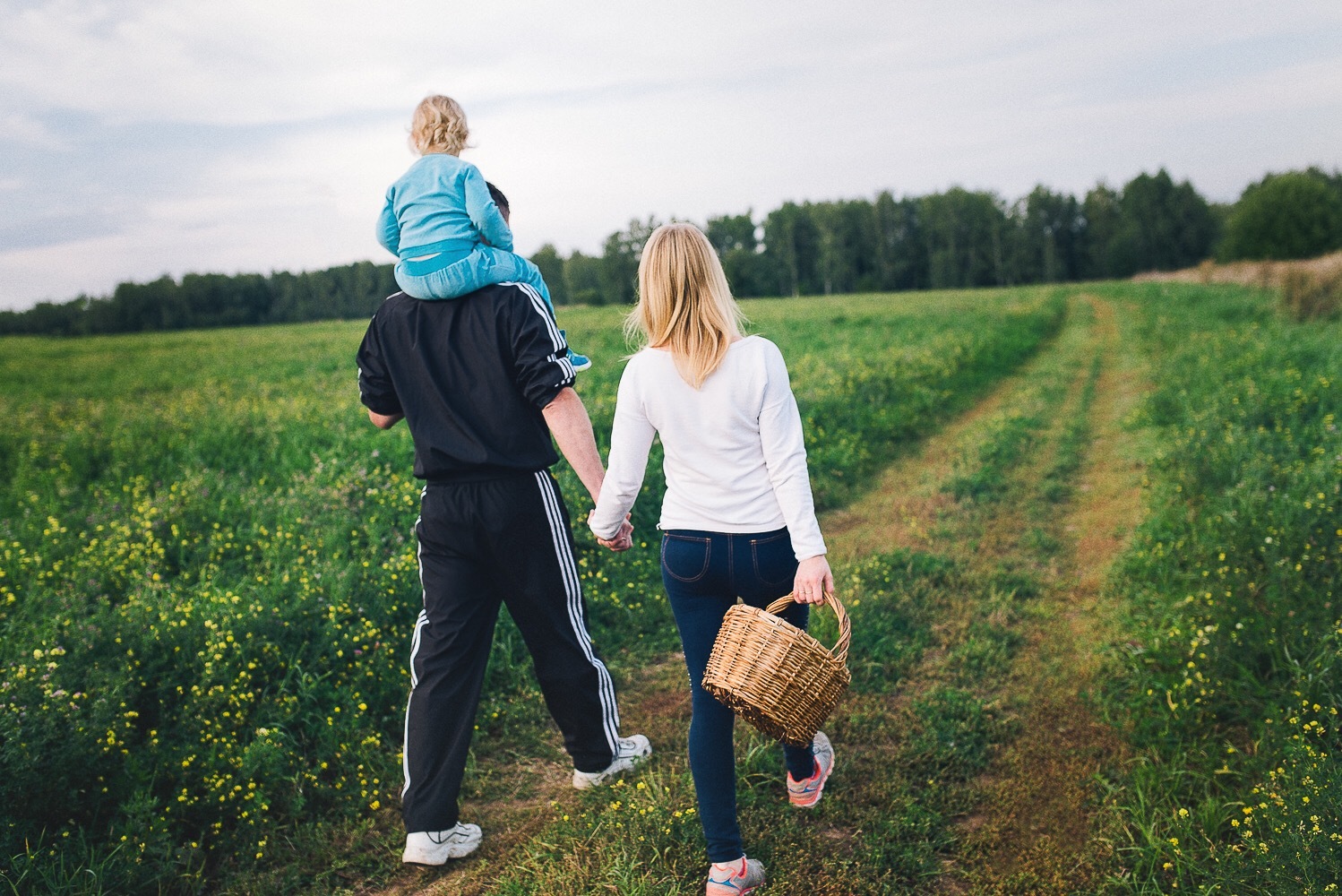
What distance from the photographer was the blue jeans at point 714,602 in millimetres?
2613

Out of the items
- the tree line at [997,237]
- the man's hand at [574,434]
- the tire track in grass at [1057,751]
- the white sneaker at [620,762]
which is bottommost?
the tire track in grass at [1057,751]

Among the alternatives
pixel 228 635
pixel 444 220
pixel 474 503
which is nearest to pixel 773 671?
pixel 474 503

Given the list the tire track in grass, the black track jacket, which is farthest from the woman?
the tire track in grass

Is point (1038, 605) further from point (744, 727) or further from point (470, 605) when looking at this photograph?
point (470, 605)

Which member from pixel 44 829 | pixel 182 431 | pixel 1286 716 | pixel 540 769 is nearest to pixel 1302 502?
pixel 1286 716

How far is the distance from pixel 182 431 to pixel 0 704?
6.75m

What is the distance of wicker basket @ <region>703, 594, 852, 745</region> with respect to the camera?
2.42 meters

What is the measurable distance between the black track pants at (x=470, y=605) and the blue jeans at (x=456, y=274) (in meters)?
0.70

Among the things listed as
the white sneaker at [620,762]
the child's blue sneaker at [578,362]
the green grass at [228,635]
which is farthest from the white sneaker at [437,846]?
the child's blue sneaker at [578,362]

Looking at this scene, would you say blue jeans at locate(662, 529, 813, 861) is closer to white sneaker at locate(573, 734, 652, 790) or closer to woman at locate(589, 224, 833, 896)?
woman at locate(589, 224, 833, 896)

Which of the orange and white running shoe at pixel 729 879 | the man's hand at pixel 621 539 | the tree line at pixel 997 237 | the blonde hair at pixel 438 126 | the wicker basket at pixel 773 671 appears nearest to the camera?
the wicker basket at pixel 773 671

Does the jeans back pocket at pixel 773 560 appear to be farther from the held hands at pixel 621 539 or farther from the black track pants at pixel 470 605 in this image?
the black track pants at pixel 470 605

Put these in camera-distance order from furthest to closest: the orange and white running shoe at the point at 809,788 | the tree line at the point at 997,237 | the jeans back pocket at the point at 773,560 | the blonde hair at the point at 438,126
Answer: the tree line at the point at 997,237 < the orange and white running shoe at the point at 809,788 < the blonde hair at the point at 438,126 < the jeans back pocket at the point at 773,560

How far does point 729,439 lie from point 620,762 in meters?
1.75
